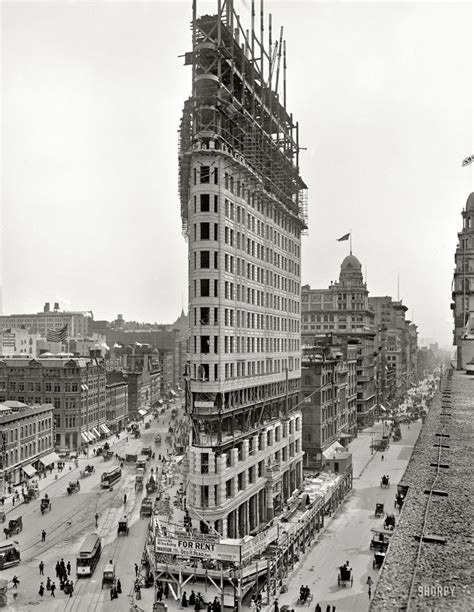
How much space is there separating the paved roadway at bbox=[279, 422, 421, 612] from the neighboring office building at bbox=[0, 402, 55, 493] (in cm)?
4132

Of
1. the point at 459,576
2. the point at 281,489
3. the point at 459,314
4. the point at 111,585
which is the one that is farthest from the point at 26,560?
the point at 459,314

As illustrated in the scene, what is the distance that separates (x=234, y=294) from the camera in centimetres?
5591

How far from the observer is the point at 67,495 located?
72.8m

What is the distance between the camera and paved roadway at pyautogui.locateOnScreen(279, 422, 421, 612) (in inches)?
1673

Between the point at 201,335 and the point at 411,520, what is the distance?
113 ft

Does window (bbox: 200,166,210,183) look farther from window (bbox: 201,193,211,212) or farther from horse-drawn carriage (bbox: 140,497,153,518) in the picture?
horse-drawn carriage (bbox: 140,497,153,518)

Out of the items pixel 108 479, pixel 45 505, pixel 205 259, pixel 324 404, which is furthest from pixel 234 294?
pixel 324 404

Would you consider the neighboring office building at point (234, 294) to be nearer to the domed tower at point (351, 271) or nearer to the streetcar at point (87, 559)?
the streetcar at point (87, 559)

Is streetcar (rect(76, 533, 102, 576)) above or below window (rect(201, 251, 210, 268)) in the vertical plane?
below

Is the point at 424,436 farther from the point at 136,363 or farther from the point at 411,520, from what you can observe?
the point at 136,363

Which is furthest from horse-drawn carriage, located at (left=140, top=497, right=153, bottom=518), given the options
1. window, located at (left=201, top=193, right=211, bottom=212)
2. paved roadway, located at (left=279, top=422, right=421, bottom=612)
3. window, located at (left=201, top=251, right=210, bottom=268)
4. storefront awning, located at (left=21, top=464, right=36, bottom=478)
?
window, located at (left=201, top=193, right=211, bottom=212)

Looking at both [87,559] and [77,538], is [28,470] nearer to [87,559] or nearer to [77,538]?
[77,538]

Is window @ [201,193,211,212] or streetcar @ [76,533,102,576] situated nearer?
streetcar @ [76,533,102,576]

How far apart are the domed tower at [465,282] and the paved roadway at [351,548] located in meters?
21.9
